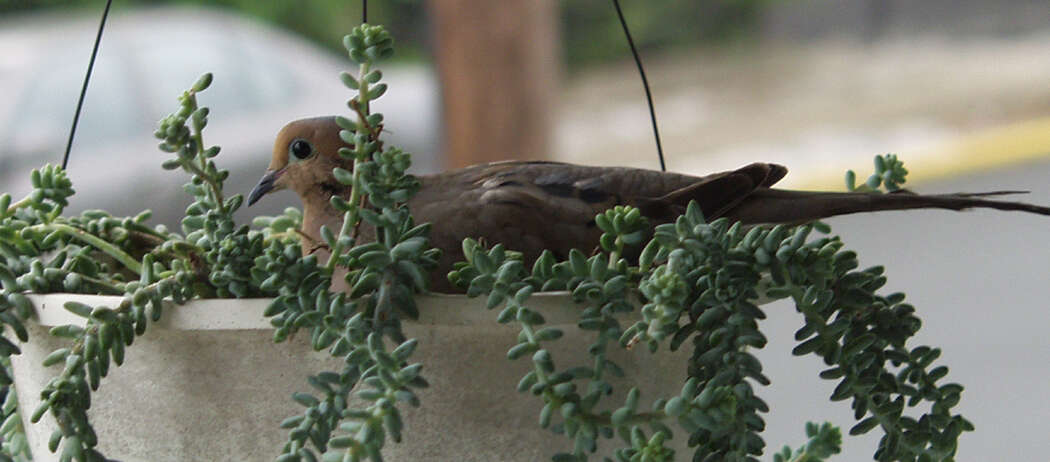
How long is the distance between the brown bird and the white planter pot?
0.08 m

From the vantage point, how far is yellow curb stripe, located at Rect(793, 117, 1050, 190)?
15.5 ft

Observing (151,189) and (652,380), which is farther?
(151,189)

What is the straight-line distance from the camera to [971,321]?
125 inches

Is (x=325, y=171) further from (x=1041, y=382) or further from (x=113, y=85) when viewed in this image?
(x=113, y=85)

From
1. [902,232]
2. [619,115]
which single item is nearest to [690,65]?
[619,115]

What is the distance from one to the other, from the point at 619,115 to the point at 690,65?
0.99 meters

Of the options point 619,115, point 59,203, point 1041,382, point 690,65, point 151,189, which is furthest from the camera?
point 690,65

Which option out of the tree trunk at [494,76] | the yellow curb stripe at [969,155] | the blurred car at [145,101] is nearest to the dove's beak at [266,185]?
the tree trunk at [494,76]

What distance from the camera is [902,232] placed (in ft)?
13.3

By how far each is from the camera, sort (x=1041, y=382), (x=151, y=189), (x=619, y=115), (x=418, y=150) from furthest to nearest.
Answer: (x=619, y=115), (x=418, y=150), (x=151, y=189), (x=1041, y=382)

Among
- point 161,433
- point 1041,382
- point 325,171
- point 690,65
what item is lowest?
point 1041,382

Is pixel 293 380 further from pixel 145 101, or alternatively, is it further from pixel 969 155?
pixel 969 155

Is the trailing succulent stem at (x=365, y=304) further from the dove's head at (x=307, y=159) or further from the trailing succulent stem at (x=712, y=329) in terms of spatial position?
the dove's head at (x=307, y=159)

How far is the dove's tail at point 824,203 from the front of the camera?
0.69 meters
